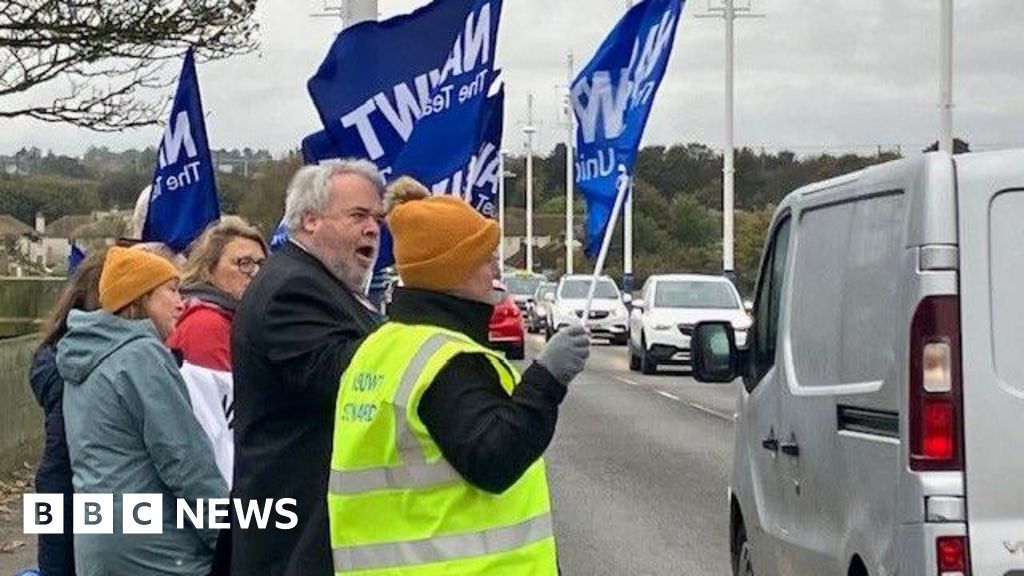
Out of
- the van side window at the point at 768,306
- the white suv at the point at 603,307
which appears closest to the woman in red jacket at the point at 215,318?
the van side window at the point at 768,306

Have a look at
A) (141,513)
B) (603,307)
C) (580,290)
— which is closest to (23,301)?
(580,290)

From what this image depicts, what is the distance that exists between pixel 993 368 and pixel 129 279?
7.94 feet

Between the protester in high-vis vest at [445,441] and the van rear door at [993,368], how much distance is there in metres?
1.68

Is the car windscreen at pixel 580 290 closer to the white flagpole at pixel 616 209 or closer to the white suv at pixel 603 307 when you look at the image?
the white suv at pixel 603 307

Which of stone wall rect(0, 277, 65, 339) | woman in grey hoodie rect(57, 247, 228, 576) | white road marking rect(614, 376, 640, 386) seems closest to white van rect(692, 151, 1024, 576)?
woman in grey hoodie rect(57, 247, 228, 576)

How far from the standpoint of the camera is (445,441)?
156 inches

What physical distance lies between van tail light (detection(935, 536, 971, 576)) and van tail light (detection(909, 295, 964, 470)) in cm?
19

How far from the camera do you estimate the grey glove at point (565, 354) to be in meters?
4.14

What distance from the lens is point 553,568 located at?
13.4ft

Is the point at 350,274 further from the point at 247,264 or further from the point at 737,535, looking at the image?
the point at 737,535

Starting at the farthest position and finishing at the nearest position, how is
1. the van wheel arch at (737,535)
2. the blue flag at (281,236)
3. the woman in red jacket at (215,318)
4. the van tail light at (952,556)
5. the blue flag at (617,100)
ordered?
1. the van wheel arch at (737,535)
2. the blue flag at (617,100)
3. the woman in red jacket at (215,318)
4. the blue flag at (281,236)
5. the van tail light at (952,556)

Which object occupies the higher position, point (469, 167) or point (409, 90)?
point (409, 90)

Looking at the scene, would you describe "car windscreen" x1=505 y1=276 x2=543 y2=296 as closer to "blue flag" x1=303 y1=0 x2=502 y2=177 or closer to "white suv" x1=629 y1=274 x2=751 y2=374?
"white suv" x1=629 y1=274 x2=751 y2=374

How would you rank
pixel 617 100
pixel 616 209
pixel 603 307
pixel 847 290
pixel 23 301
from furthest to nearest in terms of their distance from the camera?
pixel 603 307
pixel 23 301
pixel 617 100
pixel 616 209
pixel 847 290
